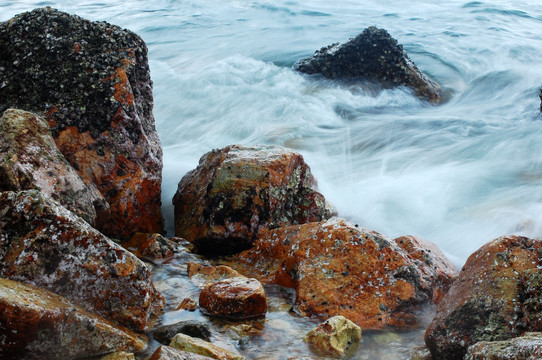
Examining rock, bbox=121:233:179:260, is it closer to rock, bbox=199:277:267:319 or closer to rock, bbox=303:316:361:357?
rock, bbox=199:277:267:319

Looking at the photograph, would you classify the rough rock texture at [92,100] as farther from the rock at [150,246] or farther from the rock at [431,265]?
the rock at [431,265]

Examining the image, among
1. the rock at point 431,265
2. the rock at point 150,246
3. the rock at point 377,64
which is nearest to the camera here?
the rock at point 431,265

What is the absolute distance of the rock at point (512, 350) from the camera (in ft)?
6.98

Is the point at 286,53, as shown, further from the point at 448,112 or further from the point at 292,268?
the point at 292,268

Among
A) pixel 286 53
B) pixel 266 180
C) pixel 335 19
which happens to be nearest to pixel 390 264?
pixel 266 180

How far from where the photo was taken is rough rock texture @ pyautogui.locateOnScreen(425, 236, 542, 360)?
2.86 m

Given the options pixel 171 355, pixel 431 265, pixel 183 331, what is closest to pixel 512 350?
pixel 171 355

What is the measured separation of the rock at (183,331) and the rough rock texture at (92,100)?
1.71m

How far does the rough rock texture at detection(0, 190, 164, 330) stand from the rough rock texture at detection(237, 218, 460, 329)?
4.05 ft

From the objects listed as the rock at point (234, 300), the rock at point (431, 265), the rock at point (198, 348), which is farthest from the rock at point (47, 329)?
the rock at point (431, 265)

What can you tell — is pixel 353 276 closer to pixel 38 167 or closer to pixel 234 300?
pixel 234 300

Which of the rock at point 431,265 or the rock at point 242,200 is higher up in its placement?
the rock at point 242,200

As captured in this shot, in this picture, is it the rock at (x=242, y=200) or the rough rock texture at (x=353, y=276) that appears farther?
the rock at (x=242, y=200)

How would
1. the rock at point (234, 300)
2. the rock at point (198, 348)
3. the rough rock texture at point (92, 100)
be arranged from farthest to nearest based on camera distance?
1. the rough rock texture at point (92, 100)
2. the rock at point (234, 300)
3. the rock at point (198, 348)
